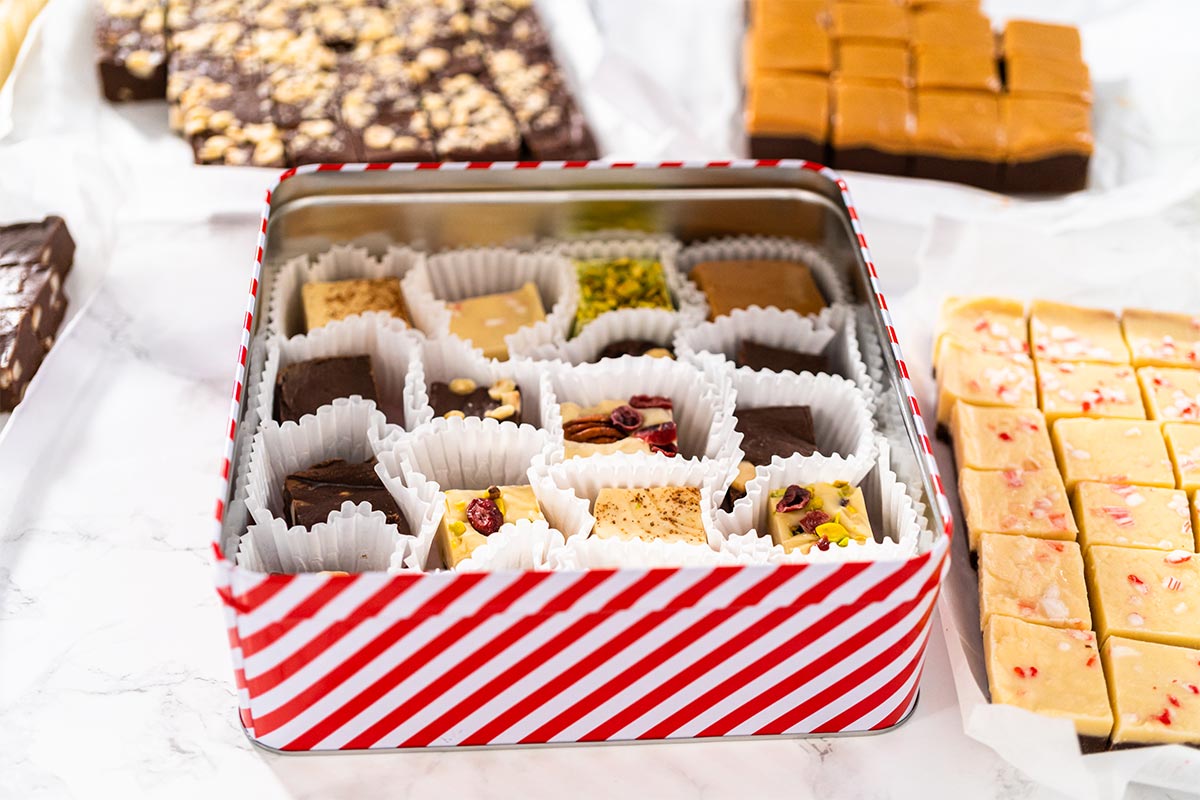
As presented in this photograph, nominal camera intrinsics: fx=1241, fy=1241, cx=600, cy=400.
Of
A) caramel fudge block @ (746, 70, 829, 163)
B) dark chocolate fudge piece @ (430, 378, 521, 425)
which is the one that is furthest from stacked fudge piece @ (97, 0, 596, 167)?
dark chocolate fudge piece @ (430, 378, 521, 425)

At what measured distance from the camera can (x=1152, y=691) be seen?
2.32 metres

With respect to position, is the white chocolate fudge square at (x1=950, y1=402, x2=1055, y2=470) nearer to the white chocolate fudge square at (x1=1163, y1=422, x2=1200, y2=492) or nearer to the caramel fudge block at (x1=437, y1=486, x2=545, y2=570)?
the white chocolate fudge square at (x1=1163, y1=422, x2=1200, y2=492)

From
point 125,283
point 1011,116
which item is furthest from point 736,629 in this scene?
point 1011,116

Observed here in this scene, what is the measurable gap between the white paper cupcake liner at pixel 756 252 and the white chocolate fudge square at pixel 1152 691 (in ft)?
3.61

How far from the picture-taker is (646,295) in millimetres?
2994

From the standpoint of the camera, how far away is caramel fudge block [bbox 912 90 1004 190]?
12.6ft

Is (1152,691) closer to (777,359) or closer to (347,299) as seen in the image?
(777,359)

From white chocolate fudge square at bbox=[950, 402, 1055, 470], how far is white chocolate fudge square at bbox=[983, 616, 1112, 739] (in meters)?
0.49

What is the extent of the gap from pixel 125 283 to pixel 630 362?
156 cm

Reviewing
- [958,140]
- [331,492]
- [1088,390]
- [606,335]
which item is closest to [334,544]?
[331,492]

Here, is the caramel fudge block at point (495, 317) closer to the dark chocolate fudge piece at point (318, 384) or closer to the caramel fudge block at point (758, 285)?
the dark chocolate fudge piece at point (318, 384)

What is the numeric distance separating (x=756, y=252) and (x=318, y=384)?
1.15m

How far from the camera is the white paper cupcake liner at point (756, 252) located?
3.09 meters

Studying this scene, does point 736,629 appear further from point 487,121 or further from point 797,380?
point 487,121
